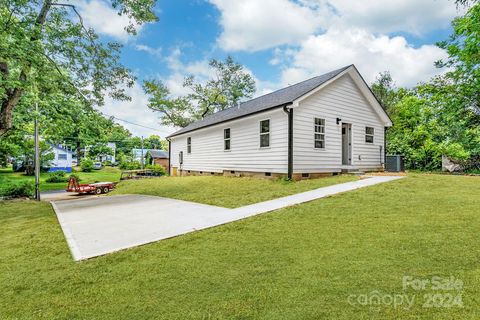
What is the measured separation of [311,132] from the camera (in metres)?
11.7

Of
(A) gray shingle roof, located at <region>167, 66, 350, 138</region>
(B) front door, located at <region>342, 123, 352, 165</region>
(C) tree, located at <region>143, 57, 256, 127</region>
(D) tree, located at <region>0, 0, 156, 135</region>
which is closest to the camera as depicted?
(D) tree, located at <region>0, 0, 156, 135</region>

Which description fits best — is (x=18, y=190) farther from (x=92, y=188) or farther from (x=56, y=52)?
(x=56, y=52)

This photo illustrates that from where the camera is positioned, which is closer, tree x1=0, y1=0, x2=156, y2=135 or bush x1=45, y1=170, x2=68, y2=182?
tree x1=0, y1=0, x2=156, y2=135

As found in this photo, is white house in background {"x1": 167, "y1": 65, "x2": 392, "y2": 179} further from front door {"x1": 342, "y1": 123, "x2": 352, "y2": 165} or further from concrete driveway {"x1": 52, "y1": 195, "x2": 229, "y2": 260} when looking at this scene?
concrete driveway {"x1": 52, "y1": 195, "x2": 229, "y2": 260}

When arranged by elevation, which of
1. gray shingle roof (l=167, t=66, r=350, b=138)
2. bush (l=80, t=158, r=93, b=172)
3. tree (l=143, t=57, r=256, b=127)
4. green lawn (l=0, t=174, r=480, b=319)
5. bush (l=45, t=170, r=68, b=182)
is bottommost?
bush (l=45, t=170, r=68, b=182)

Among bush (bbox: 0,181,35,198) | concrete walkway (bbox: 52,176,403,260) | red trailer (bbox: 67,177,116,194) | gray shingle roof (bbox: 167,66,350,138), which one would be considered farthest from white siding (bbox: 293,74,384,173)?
bush (bbox: 0,181,35,198)

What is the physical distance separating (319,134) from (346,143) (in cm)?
232

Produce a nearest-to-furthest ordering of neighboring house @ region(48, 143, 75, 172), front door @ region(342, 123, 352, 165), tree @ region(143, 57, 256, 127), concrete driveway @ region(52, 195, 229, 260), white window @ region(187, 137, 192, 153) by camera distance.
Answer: concrete driveway @ region(52, 195, 229, 260) < front door @ region(342, 123, 352, 165) < white window @ region(187, 137, 192, 153) < tree @ region(143, 57, 256, 127) < neighboring house @ region(48, 143, 75, 172)

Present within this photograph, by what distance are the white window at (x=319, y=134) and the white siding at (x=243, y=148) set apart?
1669 millimetres

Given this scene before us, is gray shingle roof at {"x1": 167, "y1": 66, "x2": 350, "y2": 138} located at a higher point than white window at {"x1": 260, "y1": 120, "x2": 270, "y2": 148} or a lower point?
higher

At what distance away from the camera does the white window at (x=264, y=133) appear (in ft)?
40.7

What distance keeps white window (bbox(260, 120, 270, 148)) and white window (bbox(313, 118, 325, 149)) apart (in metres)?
2.21

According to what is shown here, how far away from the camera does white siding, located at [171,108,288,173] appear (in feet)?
38.3

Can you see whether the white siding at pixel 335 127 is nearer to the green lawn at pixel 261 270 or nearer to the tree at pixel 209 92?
the green lawn at pixel 261 270
